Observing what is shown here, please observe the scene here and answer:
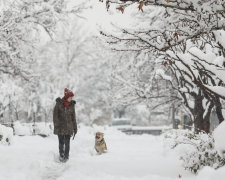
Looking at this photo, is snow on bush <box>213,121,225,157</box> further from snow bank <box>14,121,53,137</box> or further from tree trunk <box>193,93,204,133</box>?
snow bank <box>14,121,53,137</box>

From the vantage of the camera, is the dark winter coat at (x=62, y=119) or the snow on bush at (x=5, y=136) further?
the snow on bush at (x=5, y=136)

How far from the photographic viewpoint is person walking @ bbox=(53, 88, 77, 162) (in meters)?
7.98

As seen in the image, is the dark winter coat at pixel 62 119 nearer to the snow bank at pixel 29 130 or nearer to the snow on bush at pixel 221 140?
the snow on bush at pixel 221 140

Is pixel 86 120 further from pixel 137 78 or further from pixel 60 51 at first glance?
pixel 137 78

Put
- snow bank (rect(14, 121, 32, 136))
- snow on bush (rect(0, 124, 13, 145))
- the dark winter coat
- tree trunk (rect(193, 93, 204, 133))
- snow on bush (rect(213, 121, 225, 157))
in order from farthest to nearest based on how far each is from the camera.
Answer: snow bank (rect(14, 121, 32, 136))
snow on bush (rect(0, 124, 13, 145))
tree trunk (rect(193, 93, 204, 133))
the dark winter coat
snow on bush (rect(213, 121, 225, 157))

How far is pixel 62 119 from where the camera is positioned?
8086mm

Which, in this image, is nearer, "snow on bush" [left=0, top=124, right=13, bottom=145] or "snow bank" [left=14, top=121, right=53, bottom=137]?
"snow on bush" [left=0, top=124, right=13, bottom=145]

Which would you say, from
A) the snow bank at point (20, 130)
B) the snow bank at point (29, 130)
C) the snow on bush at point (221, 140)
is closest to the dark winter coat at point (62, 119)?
the snow on bush at point (221, 140)

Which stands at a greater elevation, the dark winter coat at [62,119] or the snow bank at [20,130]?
the dark winter coat at [62,119]

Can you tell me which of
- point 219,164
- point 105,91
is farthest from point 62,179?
point 105,91

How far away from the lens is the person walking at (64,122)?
7.98 metres

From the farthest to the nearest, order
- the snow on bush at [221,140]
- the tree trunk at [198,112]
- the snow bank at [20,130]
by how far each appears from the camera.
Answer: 1. the snow bank at [20,130]
2. the tree trunk at [198,112]
3. the snow on bush at [221,140]

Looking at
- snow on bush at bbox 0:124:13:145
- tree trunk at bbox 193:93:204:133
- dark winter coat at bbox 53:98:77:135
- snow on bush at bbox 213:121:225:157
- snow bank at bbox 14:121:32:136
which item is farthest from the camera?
snow bank at bbox 14:121:32:136

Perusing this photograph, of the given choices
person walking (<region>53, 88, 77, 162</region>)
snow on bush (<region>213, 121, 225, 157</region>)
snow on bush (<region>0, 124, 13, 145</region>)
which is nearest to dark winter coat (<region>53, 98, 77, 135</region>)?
person walking (<region>53, 88, 77, 162</region>)
